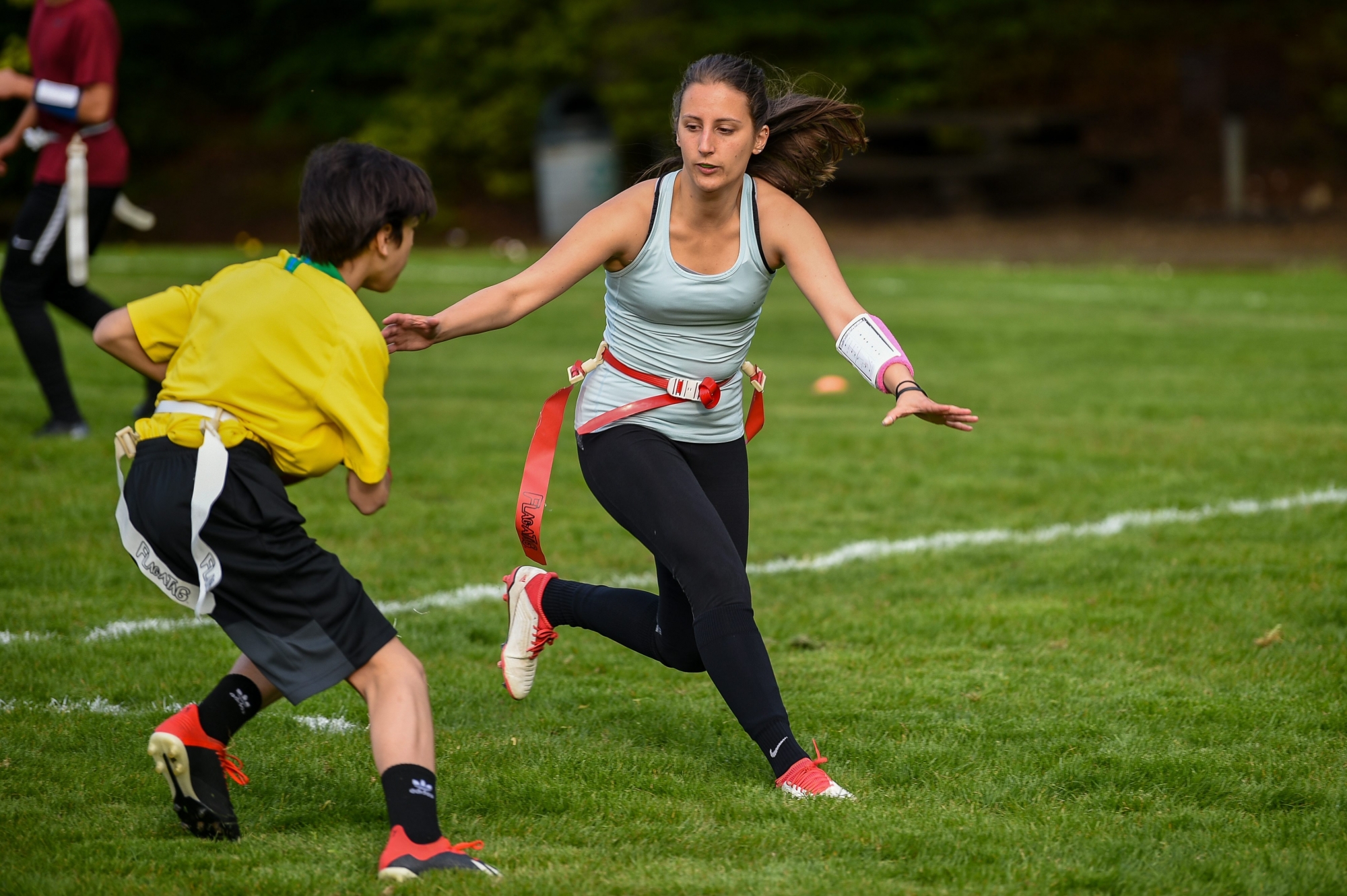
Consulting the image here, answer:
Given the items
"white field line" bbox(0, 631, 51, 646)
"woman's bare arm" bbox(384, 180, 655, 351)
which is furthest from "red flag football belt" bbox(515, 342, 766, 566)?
"white field line" bbox(0, 631, 51, 646)

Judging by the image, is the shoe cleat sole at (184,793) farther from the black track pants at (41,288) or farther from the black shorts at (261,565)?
the black track pants at (41,288)

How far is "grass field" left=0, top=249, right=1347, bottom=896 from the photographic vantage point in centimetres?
362

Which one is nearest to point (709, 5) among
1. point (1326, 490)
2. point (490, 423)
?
point (490, 423)

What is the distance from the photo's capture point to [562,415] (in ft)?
14.4

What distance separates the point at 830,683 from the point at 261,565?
2295 mm

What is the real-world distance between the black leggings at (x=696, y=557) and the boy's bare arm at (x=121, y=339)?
1.27 metres

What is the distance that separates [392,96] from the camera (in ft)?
96.1

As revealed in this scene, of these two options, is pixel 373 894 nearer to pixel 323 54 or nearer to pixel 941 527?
pixel 941 527

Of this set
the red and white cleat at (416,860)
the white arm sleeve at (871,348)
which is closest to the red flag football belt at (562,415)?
the white arm sleeve at (871,348)

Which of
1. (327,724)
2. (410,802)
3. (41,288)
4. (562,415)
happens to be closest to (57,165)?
(41,288)

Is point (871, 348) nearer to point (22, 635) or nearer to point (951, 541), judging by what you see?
point (951, 541)

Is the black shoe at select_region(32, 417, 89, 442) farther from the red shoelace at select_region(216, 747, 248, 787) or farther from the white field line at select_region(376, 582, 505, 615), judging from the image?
the red shoelace at select_region(216, 747, 248, 787)

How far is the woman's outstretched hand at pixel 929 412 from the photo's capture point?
3.85 meters

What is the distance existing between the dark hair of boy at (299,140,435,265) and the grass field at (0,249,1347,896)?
144 cm
